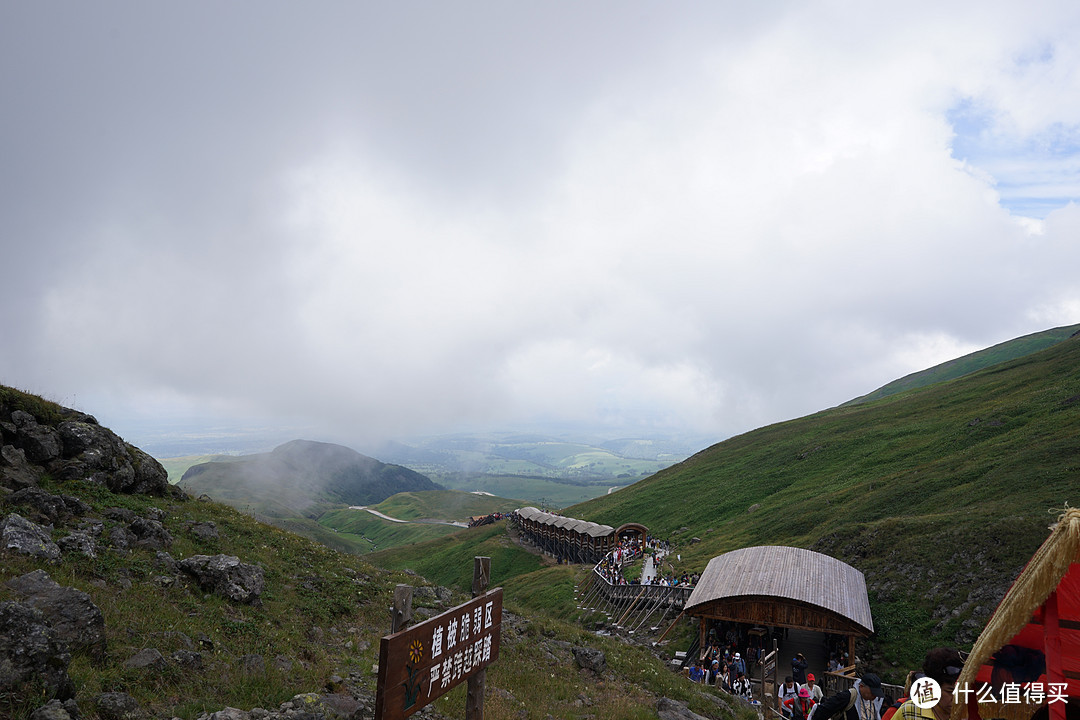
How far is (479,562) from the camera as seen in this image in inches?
429

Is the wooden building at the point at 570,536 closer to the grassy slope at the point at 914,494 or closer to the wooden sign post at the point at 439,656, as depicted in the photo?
the grassy slope at the point at 914,494

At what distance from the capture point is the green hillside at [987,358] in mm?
143163

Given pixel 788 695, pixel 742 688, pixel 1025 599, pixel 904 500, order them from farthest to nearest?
pixel 904 500 → pixel 742 688 → pixel 788 695 → pixel 1025 599

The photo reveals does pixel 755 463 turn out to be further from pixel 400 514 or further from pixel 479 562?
pixel 400 514

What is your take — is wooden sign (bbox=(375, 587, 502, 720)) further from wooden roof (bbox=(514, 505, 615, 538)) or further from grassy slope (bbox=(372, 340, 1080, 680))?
wooden roof (bbox=(514, 505, 615, 538))

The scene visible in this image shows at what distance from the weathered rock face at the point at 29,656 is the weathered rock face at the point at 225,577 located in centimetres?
677

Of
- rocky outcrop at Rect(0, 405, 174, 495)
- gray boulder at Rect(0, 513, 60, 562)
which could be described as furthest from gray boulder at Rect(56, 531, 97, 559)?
rocky outcrop at Rect(0, 405, 174, 495)

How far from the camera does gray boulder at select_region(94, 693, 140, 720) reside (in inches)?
343

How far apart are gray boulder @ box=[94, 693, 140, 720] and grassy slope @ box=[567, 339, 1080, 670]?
102 ft

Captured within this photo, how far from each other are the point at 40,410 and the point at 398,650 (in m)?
20.0

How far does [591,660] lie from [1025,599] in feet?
54.4

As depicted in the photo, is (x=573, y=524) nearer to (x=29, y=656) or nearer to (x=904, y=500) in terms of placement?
(x=904, y=500)

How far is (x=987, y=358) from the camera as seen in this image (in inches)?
6038

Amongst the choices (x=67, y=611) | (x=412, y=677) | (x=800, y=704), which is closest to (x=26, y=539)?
(x=67, y=611)
